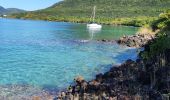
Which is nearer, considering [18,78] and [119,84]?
[119,84]

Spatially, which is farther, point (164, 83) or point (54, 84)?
point (54, 84)

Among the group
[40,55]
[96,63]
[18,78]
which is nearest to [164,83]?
[18,78]

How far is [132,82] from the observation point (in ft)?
119

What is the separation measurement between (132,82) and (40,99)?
8.51m

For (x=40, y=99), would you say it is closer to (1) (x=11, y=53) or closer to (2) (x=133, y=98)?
(2) (x=133, y=98)

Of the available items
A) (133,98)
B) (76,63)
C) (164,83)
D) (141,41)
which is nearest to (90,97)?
(133,98)

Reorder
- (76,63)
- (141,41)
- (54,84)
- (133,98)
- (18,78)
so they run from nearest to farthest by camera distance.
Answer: (133,98), (54,84), (18,78), (76,63), (141,41)

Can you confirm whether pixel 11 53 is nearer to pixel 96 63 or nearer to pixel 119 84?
pixel 96 63

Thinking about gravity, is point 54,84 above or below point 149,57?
below

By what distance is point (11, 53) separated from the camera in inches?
2980

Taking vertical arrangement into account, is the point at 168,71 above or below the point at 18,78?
above

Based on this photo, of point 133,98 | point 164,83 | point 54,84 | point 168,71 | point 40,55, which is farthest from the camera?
point 40,55

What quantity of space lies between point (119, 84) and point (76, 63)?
2690 cm

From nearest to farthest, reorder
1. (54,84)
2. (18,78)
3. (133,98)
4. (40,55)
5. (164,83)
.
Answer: (133,98)
(164,83)
(54,84)
(18,78)
(40,55)
